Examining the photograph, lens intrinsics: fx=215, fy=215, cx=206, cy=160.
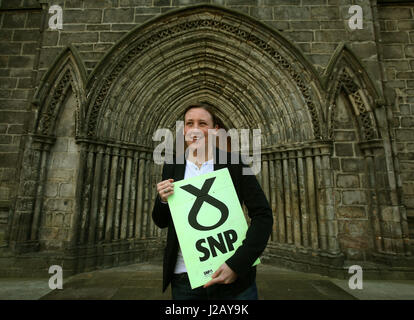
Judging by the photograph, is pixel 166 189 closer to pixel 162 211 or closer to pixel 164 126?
pixel 162 211

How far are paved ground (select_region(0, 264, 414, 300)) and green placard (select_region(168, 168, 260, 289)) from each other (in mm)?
2264

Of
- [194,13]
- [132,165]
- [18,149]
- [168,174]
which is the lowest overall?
[168,174]

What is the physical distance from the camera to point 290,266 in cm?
434

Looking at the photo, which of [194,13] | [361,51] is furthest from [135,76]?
[361,51]

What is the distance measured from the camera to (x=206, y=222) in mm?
1255

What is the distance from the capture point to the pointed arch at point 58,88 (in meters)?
4.55

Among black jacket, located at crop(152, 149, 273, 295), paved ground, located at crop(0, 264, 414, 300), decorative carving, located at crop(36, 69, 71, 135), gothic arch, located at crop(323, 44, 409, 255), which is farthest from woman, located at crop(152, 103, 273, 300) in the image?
decorative carving, located at crop(36, 69, 71, 135)

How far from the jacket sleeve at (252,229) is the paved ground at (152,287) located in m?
2.35

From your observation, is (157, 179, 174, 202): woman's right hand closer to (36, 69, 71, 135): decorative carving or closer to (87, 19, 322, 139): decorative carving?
(87, 19, 322, 139): decorative carving

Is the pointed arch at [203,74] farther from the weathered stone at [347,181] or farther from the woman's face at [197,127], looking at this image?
the woman's face at [197,127]

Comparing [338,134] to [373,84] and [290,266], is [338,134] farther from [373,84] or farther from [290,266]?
[290,266]

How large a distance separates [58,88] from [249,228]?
17.4ft

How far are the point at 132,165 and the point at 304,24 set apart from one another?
5125 mm

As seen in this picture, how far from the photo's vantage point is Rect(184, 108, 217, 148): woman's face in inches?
57.0
